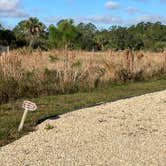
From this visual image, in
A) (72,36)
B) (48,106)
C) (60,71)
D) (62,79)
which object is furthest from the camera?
(72,36)

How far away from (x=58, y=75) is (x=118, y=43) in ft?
178

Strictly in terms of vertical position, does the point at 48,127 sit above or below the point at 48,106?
above

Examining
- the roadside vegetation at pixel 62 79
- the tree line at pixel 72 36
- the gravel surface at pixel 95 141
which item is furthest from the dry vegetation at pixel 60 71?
the tree line at pixel 72 36

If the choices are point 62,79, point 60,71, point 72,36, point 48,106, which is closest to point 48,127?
point 48,106

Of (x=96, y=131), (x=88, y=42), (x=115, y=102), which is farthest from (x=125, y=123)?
(x=88, y=42)

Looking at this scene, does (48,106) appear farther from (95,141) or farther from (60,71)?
(60,71)

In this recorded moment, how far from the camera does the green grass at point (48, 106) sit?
30.6 ft

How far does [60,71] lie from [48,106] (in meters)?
4.77

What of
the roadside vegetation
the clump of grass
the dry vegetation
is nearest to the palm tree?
the roadside vegetation

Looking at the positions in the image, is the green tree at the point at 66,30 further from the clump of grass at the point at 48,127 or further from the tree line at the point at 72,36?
the clump of grass at the point at 48,127

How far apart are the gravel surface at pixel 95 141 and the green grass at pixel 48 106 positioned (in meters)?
0.36

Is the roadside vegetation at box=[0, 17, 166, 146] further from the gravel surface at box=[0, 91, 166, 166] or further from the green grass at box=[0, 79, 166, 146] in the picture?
the gravel surface at box=[0, 91, 166, 166]

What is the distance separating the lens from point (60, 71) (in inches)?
687

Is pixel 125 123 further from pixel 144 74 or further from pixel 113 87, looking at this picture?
pixel 144 74
